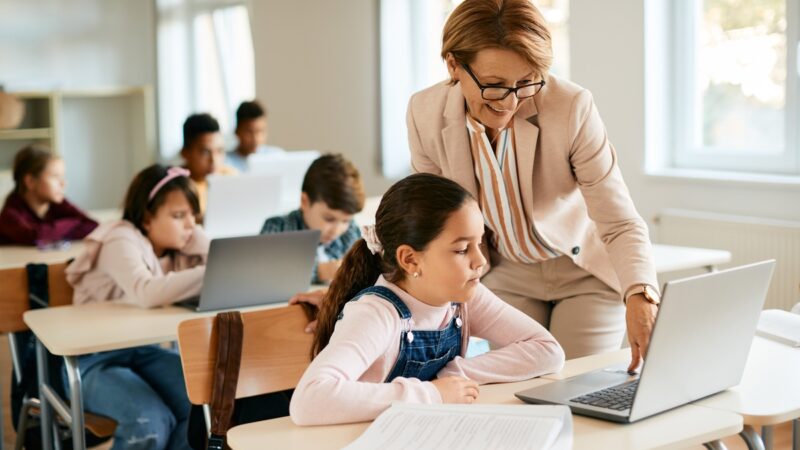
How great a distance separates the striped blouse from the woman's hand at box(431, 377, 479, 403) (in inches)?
19.4

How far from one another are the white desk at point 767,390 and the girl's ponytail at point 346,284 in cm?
61

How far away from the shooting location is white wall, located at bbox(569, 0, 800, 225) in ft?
12.9

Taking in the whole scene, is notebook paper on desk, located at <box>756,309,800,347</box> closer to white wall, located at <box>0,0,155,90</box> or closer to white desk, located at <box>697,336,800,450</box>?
white desk, located at <box>697,336,800,450</box>

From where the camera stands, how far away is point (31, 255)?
358 cm

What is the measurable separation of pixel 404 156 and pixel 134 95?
264 centimetres

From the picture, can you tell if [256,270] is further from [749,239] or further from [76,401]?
[749,239]

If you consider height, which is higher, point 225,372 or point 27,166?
point 27,166

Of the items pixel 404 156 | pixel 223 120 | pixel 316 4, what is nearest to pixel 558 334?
pixel 404 156

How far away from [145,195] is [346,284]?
1.23 meters

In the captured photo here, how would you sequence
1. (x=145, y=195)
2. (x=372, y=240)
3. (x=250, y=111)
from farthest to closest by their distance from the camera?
(x=250, y=111) < (x=145, y=195) < (x=372, y=240)

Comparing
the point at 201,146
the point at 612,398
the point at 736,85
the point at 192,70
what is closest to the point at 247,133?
the point at 201,146

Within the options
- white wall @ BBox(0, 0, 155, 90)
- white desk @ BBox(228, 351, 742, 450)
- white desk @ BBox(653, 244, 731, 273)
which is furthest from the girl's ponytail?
white wall @ BBox(0, 0, 155, 90)

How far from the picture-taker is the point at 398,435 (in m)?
1.28

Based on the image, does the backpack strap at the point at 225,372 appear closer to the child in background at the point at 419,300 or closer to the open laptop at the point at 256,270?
the child in background at the point at 419,300
